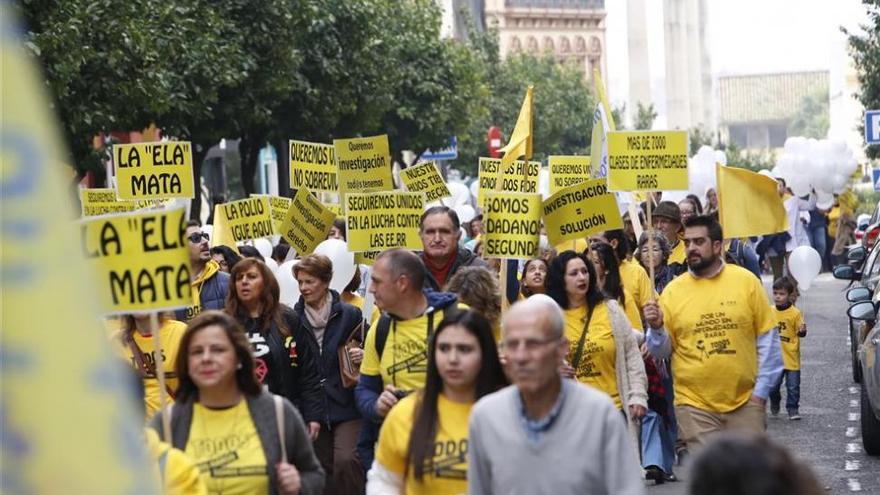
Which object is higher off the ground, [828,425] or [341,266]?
[341,266]

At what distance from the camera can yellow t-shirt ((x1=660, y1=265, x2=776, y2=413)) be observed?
9680mm

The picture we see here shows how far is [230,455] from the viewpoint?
6031mm

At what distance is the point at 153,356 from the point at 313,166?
7996 mm

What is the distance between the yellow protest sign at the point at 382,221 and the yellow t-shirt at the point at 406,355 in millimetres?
4389

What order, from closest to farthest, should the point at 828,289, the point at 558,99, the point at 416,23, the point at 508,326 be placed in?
the point at 508,326 → the point at 828,289 → the point at 416,23 → the point at 558,99

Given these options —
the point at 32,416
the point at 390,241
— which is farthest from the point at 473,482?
the point at 390,241

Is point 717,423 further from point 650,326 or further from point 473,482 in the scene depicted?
point 473,482

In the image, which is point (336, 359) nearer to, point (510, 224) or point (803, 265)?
point (510, 224)

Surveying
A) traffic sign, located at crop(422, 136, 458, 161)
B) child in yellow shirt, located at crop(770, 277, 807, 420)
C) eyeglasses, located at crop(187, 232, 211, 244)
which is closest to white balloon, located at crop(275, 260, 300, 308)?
eyeglasses, located at crop(187, 232, 211, 244)

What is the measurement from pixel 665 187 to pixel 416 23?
3017 cm

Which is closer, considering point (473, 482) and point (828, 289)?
point (473, 482)

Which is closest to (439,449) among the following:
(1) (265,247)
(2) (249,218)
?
(2) (249,218)

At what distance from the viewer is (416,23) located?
140 feet

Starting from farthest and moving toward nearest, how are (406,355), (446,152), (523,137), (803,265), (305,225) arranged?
(446,152) → (803,265) → (305,225) → (523,137) → (406,355)
